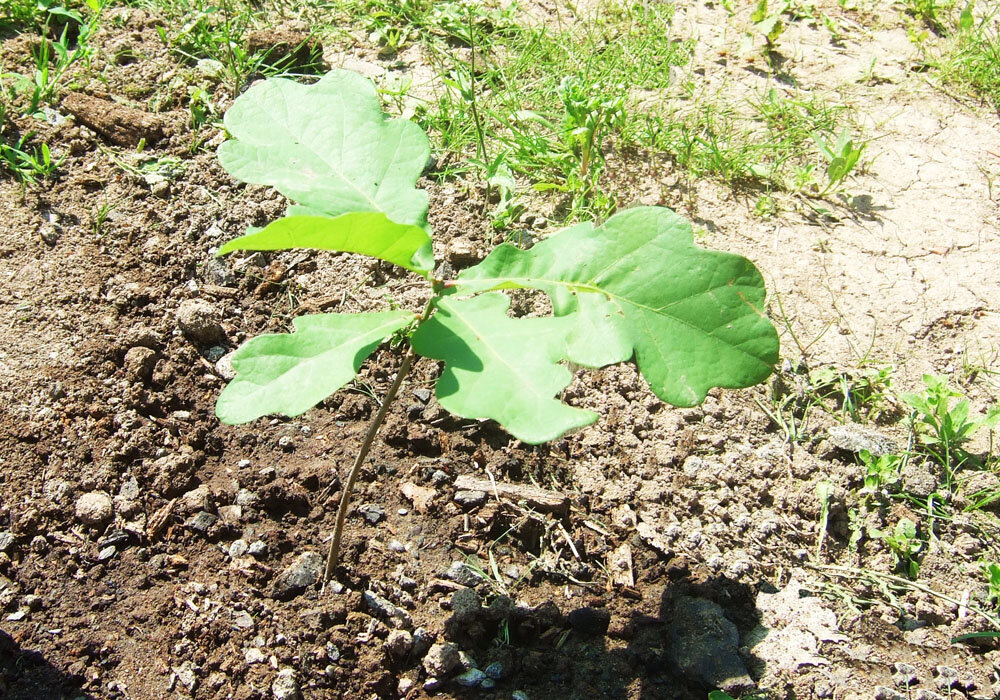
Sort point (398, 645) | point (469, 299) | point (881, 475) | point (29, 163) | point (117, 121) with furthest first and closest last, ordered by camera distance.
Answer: point (117, 121) → point (29, 163) → point (881, 475) → point (398, 645) → point (469, 299)

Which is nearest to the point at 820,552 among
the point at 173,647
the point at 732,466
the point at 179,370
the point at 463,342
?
the point at 732,466

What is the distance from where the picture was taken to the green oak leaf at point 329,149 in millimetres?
1693

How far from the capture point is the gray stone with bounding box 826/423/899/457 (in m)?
2.28

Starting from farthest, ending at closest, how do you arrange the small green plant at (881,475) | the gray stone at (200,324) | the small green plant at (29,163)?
the small green plant at (29,163)
the gray stone at (200,324)
the small green plant at (881,475)

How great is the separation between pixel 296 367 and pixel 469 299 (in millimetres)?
355

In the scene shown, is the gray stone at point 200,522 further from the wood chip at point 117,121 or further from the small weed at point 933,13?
the small weed at point 933,13

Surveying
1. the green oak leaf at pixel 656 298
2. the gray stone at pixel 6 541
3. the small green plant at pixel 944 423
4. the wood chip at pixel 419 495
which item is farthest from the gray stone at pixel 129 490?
the small green plant at pixel 944 423

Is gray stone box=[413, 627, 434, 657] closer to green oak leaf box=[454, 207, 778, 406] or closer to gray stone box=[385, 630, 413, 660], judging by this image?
gray stone box=[385, 630, 413, 660]

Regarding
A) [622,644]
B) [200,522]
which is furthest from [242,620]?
[622,644]

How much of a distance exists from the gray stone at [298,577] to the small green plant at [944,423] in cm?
171

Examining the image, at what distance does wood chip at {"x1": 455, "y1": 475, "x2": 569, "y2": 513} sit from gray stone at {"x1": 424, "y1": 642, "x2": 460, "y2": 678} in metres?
0.41

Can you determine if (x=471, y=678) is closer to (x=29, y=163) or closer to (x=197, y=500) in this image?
(x=197, y=500)

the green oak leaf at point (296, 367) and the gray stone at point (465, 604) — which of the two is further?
the gray stone at point (465, 604)

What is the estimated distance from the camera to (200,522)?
2.03 m
